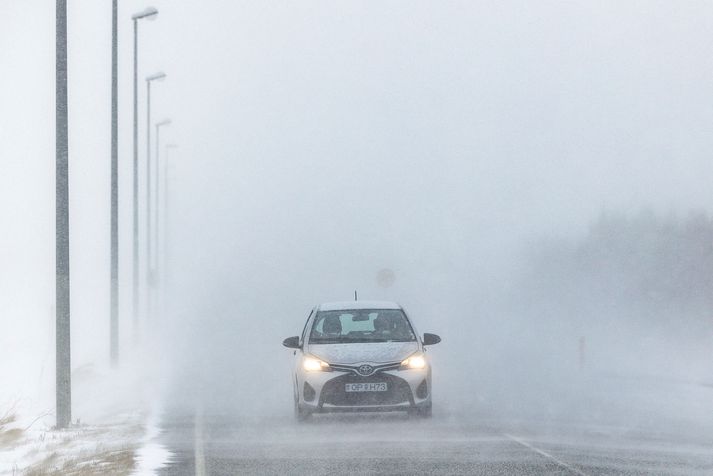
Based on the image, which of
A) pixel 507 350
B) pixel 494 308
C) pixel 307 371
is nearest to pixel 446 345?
pixel 507 350

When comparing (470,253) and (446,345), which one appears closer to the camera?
(446,345)

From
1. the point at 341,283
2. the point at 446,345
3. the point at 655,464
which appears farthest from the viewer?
the point at 341,283

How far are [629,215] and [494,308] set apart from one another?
15911 millimetres

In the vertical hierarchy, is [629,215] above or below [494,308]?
above

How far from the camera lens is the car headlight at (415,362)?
61.2 ft

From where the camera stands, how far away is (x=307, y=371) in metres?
18.7

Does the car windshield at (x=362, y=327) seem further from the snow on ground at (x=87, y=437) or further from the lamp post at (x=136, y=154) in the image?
the lamp post at (x=136, y=154)

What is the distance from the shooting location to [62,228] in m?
18.4

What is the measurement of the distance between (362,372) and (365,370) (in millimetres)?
48

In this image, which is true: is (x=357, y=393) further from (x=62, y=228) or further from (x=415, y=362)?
(x=62, y=228)

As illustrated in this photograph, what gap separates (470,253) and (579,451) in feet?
303

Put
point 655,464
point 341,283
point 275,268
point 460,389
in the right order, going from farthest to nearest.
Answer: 1. point 275,268
2. point 341,283
3. point 460,389
4. point 655,464

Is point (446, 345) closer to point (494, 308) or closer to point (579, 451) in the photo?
point (579, 451)

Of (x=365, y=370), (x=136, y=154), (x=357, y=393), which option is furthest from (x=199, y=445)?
(x=136, y=154)
